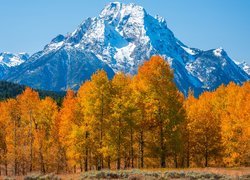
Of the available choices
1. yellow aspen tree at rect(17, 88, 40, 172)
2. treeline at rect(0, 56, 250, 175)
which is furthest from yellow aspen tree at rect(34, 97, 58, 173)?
yellow aspen tree at rect(17, 88, 40, 172)

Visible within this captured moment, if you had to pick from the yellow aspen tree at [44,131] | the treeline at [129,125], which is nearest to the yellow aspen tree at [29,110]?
the treeline at [129,125]

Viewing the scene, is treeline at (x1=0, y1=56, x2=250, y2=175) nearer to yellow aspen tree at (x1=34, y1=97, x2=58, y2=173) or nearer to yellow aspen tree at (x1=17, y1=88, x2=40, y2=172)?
yellow aspen tree at (x1=34, y1=97, x2=58, y2=173)

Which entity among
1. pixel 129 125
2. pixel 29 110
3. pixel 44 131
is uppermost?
pixel 29 110

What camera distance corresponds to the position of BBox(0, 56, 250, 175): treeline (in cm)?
4888

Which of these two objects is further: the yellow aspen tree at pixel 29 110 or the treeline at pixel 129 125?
the yellow aspen tree at pixel 29 110

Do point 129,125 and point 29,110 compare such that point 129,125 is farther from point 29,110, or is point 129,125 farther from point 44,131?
point 44,131

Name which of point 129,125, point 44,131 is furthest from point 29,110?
point 129,125

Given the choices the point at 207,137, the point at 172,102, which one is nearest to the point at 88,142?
the point at 172,102

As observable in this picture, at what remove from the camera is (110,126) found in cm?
5097

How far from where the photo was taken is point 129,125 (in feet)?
163

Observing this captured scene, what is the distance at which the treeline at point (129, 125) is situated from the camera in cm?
4888

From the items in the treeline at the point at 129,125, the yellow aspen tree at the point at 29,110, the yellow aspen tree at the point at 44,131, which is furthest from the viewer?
the yellow aspen tree at the point at 44,131

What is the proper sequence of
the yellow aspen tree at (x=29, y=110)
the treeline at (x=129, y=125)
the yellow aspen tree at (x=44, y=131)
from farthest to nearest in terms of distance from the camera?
the yellow aspen tree at (x=44, y=131) < the yellow aspen tree at (x=29, y=110) < the treeline at (x=129, y=125)

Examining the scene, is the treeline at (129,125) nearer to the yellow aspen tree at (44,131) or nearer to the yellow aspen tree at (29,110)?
the yellow aspen tree at (44,131)
